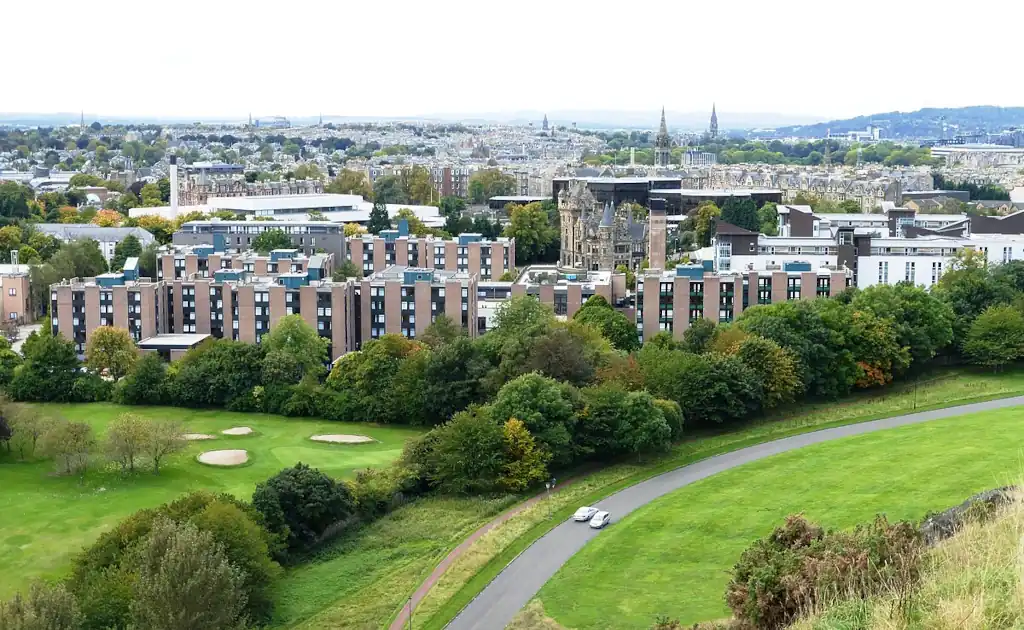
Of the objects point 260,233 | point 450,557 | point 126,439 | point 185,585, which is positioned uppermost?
point 260,233

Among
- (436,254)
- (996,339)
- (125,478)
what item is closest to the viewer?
(125,478)

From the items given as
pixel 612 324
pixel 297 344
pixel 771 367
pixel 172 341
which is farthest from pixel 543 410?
pixel 172 341

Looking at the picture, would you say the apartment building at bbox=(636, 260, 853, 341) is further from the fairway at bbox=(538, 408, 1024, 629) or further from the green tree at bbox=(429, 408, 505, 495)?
the green tree at bbox=(429, 408, 505, 495)

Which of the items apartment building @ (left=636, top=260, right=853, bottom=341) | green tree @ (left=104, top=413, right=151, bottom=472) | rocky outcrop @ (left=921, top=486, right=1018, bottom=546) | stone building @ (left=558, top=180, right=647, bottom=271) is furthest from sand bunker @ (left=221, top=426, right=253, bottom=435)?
stone building @ (left=558, top=180, right=647, bottom=271)

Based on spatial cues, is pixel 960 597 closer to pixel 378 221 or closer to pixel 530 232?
pixel 530 232

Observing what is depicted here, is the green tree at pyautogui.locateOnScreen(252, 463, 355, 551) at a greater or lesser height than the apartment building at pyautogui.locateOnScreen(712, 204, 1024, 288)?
lesser
